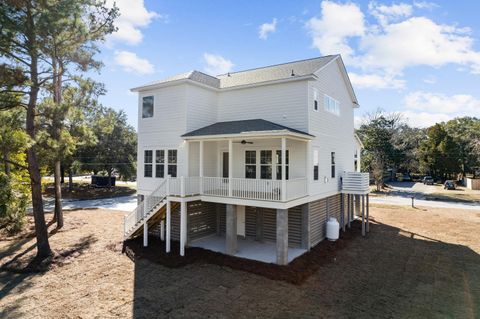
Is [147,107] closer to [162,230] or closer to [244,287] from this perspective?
[162,230]

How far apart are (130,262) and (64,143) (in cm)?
603

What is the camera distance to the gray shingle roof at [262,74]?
566 inches

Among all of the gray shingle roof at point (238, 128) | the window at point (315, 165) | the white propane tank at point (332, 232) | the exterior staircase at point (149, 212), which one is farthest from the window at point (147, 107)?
the white propane tank at point (332, 232)

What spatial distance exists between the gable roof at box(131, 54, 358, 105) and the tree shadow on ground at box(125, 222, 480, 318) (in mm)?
8245

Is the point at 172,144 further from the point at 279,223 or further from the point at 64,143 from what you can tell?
the point at 279,223

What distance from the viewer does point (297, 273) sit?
34.7 feet

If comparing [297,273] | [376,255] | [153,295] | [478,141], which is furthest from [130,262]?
[478,141]

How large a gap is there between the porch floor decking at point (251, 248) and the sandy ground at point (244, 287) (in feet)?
5.03

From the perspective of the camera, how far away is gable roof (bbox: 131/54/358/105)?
13914 mm

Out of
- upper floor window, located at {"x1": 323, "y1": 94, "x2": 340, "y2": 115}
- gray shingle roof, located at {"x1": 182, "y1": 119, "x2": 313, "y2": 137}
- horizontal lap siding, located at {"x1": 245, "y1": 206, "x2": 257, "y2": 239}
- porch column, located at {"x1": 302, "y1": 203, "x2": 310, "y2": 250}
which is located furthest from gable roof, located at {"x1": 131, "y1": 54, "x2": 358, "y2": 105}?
horizontal lap siding, located at {"x1": 245, "y1": 206, "x2": 257, "y2": 239}

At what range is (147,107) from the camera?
15297 mm

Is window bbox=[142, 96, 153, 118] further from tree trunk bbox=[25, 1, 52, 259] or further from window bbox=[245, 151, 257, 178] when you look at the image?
window bbox=[245, 151, 257, 178]

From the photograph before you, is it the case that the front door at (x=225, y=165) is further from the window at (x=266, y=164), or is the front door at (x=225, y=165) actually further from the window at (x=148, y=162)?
the window at (x=148, y=162)

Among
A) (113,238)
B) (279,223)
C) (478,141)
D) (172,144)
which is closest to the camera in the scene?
(279,223)
